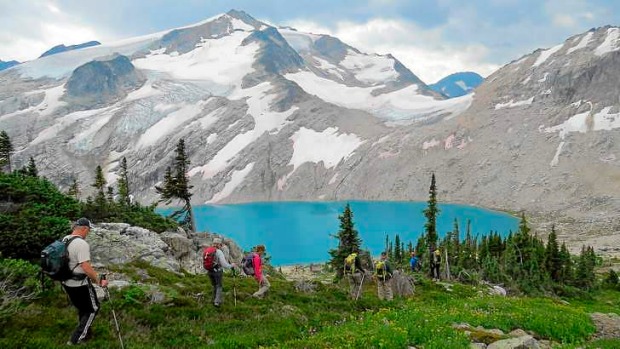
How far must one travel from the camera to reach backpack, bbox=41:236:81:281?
9547mm

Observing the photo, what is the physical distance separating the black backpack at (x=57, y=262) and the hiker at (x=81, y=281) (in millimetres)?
81

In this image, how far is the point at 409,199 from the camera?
615 ft

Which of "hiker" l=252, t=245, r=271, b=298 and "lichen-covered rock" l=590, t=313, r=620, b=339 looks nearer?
"lichen-covered rock" l=590, t=313, r=620, b=339

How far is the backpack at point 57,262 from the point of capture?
31.3 ft

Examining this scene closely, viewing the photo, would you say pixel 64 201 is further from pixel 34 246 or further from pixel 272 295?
pixel 272 295

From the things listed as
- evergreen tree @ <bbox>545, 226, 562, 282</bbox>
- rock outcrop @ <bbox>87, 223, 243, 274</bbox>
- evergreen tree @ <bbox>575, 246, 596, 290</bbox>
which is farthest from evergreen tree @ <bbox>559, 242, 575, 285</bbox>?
rock outcrop @ <bbox>87, 223, 243, 274</bbox>

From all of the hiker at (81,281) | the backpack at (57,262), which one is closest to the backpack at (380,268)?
the hiker at (81,281)

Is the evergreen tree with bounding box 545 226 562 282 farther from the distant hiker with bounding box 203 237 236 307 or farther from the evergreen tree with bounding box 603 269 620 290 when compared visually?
the distant hiker with bounding box 203 237 236 307

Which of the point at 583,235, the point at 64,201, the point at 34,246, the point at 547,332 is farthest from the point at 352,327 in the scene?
the point at 583,235

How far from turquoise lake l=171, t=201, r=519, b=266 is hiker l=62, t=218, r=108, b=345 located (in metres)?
91.2

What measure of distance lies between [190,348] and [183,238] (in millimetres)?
28350

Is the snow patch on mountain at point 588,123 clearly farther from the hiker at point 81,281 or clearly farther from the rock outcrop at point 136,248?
the hiker at point 81,281

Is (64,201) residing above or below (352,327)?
above

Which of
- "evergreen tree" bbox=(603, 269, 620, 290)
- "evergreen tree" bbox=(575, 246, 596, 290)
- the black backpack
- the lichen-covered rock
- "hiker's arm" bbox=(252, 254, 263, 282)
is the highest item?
the black backpack
